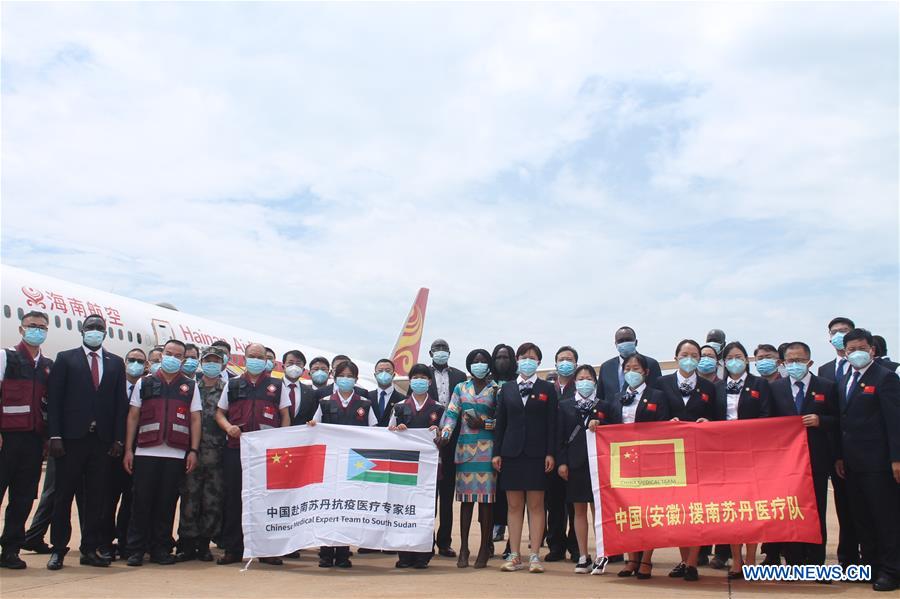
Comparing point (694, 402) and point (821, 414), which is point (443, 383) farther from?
point (821, 414)

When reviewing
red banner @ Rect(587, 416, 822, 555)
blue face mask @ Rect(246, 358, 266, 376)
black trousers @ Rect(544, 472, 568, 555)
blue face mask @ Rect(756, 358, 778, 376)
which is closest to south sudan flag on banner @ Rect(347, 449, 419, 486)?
blue face mask @ Rect(246, 358, 266, 376)

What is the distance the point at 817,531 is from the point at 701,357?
194 centimetres

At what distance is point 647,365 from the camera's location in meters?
6.97

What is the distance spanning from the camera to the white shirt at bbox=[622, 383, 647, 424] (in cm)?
687

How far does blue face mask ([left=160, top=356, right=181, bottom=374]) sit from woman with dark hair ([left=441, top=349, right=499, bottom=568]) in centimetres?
273

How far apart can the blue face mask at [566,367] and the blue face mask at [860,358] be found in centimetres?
281

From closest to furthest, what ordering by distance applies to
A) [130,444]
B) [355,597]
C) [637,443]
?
[355,597], [637,443], [130,444]

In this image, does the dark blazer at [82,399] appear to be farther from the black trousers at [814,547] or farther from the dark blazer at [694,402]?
the black trousers at [814,547]

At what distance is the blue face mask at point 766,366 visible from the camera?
7.37 m

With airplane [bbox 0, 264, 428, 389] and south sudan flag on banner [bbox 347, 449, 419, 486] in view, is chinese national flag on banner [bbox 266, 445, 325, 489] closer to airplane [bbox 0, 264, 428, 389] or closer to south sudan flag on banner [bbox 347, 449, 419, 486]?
south sudan flag on banner [bbox 347, 449, 419, 486]

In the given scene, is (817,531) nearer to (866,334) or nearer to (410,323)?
(866,334)

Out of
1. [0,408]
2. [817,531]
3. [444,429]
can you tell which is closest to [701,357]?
[817,531]

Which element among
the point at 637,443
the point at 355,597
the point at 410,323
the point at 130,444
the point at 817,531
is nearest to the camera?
the point at 355,597

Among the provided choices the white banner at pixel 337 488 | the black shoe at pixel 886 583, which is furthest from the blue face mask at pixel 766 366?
the white banner at pixel 337 488
